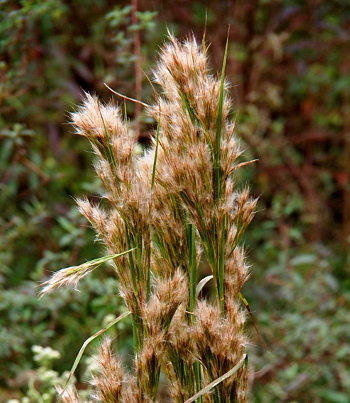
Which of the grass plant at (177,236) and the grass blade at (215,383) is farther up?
the grass plant at (177,236)

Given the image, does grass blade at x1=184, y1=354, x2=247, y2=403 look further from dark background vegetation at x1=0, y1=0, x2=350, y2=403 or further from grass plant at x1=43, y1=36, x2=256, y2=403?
dark background vegetation at x1=0, y1=0, x2=350, y2=403

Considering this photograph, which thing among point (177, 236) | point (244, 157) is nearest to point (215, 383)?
point (177, 236)

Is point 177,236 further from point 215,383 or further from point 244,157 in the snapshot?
point 244,157

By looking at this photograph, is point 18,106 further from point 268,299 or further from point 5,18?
point 268,299

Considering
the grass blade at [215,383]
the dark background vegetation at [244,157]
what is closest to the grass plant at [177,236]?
the grass blade at [215,383]

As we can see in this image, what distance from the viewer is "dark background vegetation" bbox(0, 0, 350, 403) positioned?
6.28 feet

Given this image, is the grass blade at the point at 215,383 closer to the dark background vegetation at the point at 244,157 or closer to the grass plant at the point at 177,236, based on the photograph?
the grass plant at the point at 177,236

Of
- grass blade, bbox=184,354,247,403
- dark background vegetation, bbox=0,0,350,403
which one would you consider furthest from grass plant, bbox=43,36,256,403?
dark background vegetation, bbox=0,0,350,403

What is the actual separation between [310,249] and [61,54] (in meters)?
1.47

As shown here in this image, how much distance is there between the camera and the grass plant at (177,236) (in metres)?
0.82

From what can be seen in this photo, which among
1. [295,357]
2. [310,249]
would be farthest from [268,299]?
[310,249]

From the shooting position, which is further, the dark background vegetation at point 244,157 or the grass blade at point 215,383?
the dark background vegetation at point 244,157

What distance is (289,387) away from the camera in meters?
2.04

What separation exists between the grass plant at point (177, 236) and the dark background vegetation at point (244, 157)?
77cm
